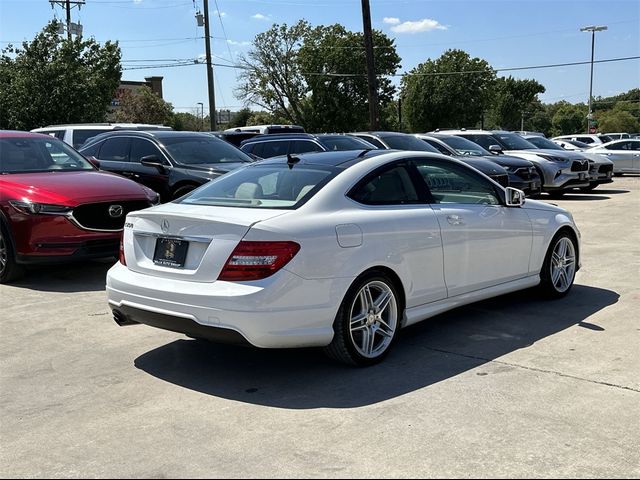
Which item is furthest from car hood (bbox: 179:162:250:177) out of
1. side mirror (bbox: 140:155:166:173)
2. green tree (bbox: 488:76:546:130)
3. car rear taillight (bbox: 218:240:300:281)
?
green tree (bbox: 488:76:546:130)

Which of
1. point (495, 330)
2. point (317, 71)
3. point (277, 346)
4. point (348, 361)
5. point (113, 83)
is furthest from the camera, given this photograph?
point (317, 71)

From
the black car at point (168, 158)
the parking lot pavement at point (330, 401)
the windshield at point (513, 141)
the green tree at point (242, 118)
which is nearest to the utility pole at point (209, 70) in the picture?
the windshield at point (513, 141)

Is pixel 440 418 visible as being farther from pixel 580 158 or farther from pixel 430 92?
pixel 430 92

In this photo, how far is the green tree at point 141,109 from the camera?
57844 mm

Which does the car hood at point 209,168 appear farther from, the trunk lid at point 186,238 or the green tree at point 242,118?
the green tree at point 242,118

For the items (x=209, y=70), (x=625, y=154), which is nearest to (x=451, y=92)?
(x=209, y=70)

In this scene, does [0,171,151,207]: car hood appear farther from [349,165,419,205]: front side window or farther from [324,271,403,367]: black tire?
[324,271,403,367]: black tire

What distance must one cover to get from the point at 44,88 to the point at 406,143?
1895 cm

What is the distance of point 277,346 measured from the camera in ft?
14.1

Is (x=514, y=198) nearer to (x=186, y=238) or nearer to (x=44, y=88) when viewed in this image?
(x=186, y=238)

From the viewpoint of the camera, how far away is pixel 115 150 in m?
10.9

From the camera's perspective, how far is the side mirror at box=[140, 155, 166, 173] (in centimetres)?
971

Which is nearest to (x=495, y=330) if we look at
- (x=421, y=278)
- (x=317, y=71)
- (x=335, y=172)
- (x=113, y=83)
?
(x=421, y=278)

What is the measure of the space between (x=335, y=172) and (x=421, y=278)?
1041 mm
